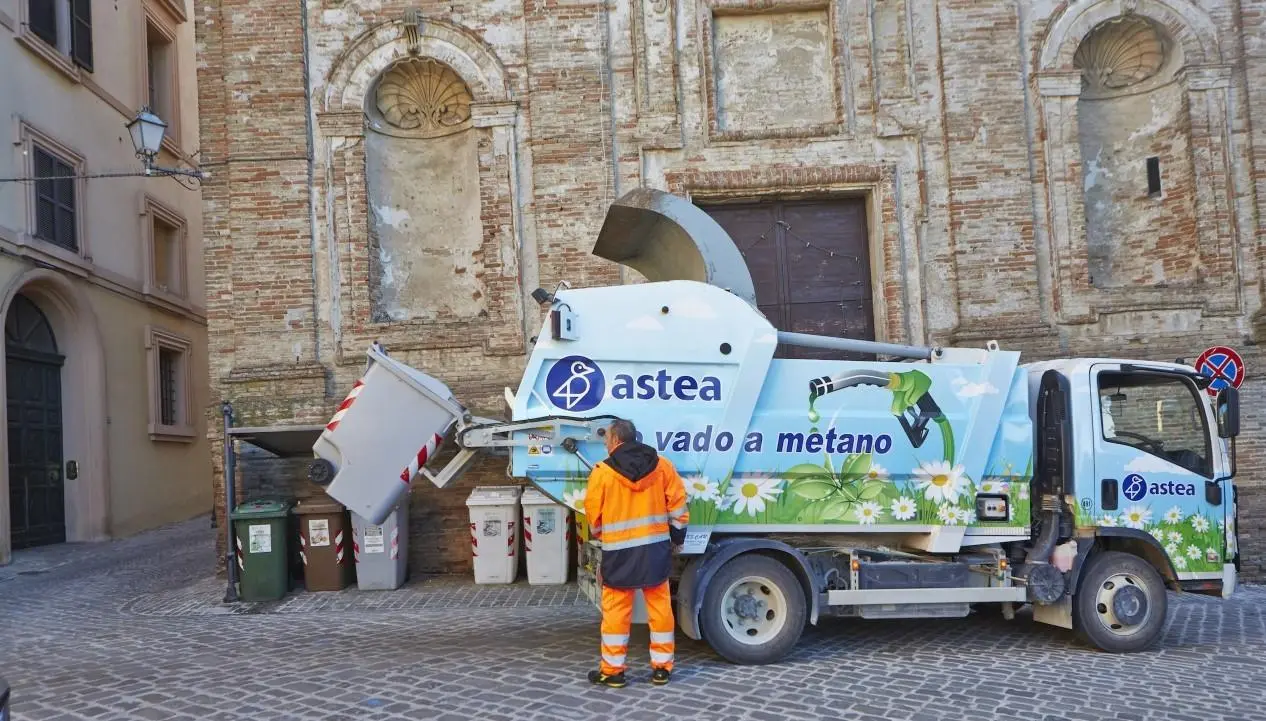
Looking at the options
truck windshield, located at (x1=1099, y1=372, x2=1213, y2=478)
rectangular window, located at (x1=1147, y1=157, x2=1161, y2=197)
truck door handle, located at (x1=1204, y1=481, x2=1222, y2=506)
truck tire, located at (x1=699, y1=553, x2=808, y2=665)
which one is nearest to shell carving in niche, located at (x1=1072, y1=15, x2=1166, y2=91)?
rectangular window, located at (x1=1147, y1=157, x2=1161, y2=197)

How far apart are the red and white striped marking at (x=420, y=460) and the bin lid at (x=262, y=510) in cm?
338

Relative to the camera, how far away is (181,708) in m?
5.43

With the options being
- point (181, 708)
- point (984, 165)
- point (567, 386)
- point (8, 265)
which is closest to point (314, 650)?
point (181, 708)

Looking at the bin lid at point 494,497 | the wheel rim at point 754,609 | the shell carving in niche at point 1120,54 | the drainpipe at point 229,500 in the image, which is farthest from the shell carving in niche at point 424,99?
the shell carving in niche at point 1120,54

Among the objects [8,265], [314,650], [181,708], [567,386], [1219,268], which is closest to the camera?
[181,708]

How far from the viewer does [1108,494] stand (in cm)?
664

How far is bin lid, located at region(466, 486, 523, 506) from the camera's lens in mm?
9523

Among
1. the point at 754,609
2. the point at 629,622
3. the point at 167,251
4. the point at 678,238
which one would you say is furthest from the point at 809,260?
the point at 167,251

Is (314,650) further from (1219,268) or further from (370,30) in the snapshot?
(1219,268)

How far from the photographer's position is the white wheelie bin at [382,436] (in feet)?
21.3

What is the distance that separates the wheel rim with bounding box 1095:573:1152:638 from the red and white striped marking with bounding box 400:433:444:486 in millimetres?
4679

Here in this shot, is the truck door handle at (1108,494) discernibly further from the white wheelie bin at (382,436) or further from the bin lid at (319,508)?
the bin lid at (319,508)

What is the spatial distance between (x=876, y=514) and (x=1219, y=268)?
22.0 feet

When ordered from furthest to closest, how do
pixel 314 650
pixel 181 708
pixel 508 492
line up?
pixel 508 492 → pixel 314 650 → pixel 181 708
